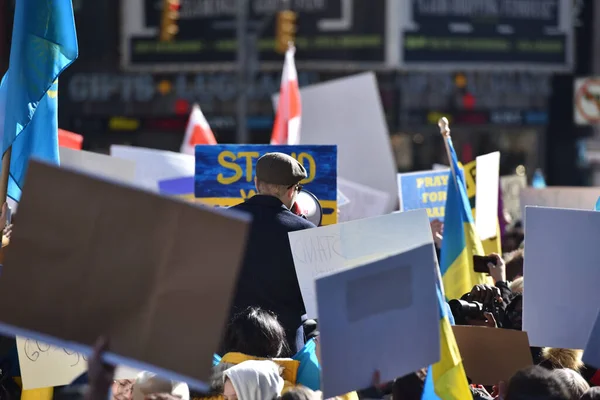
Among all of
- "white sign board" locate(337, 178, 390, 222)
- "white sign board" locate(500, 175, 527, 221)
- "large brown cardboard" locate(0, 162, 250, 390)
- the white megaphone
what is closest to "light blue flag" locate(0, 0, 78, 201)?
the white megaphone

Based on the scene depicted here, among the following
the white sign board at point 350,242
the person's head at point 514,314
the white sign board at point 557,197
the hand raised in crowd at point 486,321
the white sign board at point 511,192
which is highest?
the white sign board at point 350,242

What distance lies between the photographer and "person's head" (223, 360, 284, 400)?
3814mm

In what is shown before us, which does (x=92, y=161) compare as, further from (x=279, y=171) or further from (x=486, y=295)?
(x=486, y=295)

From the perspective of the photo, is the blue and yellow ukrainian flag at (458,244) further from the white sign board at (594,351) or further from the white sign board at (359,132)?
the white sign board at (359,132)

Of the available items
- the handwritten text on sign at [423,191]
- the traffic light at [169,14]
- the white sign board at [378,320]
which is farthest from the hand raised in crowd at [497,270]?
the traffic light at [169,14]

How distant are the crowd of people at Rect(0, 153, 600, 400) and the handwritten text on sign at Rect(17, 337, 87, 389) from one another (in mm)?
67

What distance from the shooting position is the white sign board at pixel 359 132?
965 cm

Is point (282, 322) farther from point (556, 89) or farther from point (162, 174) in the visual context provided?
point (556, 89)

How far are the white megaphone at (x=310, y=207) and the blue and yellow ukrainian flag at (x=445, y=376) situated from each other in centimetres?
234

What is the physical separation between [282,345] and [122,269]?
155cm

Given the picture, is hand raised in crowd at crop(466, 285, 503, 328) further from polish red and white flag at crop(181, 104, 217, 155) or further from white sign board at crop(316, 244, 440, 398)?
polish red and white flag at crop(181, 104, 217, 155)

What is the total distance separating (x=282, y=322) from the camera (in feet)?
15.7

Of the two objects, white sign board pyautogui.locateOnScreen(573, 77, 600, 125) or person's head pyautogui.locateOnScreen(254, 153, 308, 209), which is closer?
person's head pyautogui.locateOnScreen(254, 153, 308, 209)

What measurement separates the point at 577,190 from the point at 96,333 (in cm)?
710
